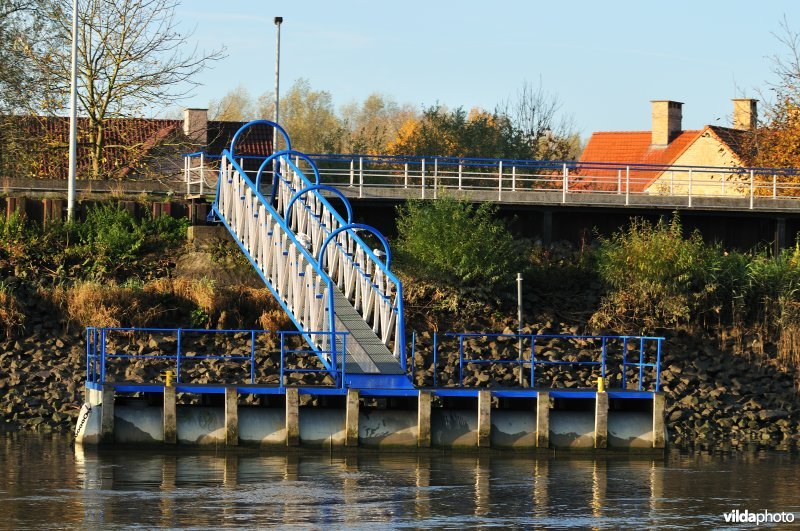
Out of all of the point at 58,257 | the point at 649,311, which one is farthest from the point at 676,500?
the point at 58,257

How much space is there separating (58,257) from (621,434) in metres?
15.8

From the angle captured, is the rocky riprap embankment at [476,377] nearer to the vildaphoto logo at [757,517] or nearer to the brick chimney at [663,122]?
the vildaphoto logo at [757,517]

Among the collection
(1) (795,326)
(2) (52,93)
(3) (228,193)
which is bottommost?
(1) (795,326)

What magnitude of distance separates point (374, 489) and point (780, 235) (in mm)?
20791

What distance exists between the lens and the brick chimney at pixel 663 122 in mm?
75000

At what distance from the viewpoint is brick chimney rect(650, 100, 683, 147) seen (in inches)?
2953

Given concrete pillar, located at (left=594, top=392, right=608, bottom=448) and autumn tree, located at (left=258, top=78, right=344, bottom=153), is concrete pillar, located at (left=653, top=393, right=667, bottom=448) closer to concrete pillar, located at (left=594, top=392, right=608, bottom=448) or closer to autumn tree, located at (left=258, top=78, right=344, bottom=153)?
concrete pillar, located at (left=594, top=392, right=608, bottom=448)

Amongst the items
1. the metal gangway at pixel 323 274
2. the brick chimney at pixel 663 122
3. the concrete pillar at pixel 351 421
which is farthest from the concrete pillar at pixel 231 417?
the brick chimney at pixel 663 122

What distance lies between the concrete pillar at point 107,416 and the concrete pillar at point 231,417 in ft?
7.07

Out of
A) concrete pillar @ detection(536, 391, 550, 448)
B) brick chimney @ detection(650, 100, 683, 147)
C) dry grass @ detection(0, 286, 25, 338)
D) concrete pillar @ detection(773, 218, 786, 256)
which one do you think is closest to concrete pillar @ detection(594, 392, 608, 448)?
concrete pillar @ detection(536, 391, 550, 448)

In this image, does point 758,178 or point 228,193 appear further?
point 758,178

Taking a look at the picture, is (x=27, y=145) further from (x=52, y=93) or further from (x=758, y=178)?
(x=758, y=178)

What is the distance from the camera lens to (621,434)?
29609 millimetres

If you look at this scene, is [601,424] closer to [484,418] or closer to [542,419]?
[542,419]
